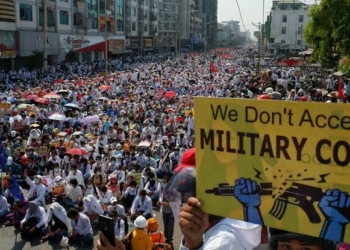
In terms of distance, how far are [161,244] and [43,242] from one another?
215 cm

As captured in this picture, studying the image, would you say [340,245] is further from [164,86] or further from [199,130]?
[164,86]

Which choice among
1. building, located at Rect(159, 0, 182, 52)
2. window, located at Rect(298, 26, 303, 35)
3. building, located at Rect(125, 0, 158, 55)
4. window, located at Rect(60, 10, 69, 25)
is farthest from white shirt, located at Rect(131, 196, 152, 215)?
window, located at Rect(298, 26, 303, 35)

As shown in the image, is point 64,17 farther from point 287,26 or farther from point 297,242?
point 287,26

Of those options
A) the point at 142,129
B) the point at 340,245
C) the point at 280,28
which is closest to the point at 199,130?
the point at 340,245

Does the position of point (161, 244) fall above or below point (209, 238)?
below

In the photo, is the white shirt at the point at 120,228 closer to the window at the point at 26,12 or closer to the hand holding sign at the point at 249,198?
the hand holding sign at the point at 249,198

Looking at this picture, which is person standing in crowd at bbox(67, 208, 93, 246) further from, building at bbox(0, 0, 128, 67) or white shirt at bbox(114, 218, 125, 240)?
building at bbox(0, 0, 128, 67)

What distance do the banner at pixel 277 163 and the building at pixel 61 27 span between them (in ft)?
73.4

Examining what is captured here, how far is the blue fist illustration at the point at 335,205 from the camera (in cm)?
150

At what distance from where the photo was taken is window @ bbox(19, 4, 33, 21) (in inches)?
1161

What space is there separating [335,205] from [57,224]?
20.3 ft

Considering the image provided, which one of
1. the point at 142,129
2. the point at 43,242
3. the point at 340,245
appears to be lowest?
the point at 43,242

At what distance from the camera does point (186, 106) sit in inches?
654

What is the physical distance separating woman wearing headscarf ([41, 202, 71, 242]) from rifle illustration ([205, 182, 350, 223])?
19.5 ft
